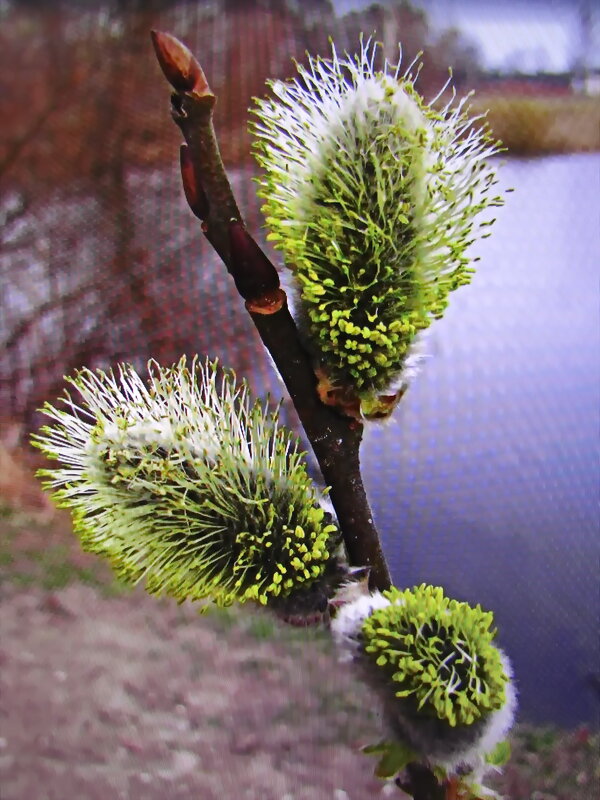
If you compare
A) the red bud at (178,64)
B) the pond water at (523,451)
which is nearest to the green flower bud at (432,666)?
the red bud at (178,64)

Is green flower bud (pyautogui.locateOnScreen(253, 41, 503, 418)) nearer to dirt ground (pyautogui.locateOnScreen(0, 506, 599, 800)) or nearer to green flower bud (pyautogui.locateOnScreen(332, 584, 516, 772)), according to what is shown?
green flower bud (pyautogui.locateOnScreen(332, 584, 516, 772))

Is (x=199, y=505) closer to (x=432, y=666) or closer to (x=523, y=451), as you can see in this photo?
(x=432, y=666)

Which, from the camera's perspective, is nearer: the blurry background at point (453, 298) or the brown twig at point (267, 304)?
the brown twig at point (267, 304)

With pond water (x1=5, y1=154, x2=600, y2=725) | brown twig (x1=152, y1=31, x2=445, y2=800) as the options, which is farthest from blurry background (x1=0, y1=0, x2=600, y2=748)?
brown twig (x1=152, y1=31, x2=445, y2=800)

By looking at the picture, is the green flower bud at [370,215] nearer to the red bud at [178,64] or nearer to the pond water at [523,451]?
the red bud at [178,64]

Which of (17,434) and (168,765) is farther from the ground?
(17,434)

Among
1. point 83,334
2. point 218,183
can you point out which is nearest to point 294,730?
point 83,334

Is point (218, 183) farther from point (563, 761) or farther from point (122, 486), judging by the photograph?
point (563, 761)
